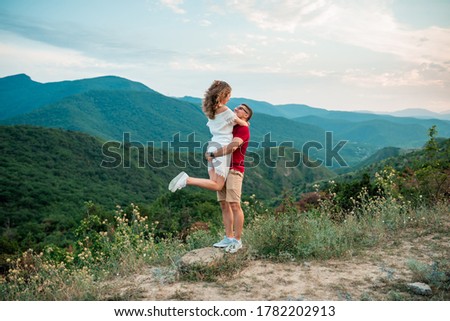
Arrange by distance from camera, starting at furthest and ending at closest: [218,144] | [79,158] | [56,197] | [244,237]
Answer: [79,158]
[56,197]
[244,237]
[218,144]

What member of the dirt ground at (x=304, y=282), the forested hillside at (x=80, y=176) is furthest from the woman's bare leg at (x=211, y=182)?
the forested hillside at (x=80, y=176)

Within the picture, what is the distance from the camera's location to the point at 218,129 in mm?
4457

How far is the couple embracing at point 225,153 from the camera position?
4363mm

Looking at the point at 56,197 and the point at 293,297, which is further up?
the point at 293,297

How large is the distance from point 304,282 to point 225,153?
1753mm

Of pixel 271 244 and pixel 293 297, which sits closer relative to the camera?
pixel 293 297

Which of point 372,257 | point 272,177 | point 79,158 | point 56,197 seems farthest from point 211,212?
point 272,177

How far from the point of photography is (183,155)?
104 meters

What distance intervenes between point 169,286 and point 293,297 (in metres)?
1.38

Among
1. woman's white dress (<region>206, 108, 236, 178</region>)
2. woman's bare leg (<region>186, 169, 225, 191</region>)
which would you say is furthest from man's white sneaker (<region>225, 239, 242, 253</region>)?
woman's white dress (<region>206, 108, 236, 178</region>)

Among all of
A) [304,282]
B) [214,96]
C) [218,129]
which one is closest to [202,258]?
[304,282]

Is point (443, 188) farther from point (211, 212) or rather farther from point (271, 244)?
point (211, 212)

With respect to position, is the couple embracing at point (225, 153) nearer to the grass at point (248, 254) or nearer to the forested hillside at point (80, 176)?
the grass at point (248, 254)

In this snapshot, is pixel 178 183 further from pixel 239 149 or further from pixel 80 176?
pixel 80 176
